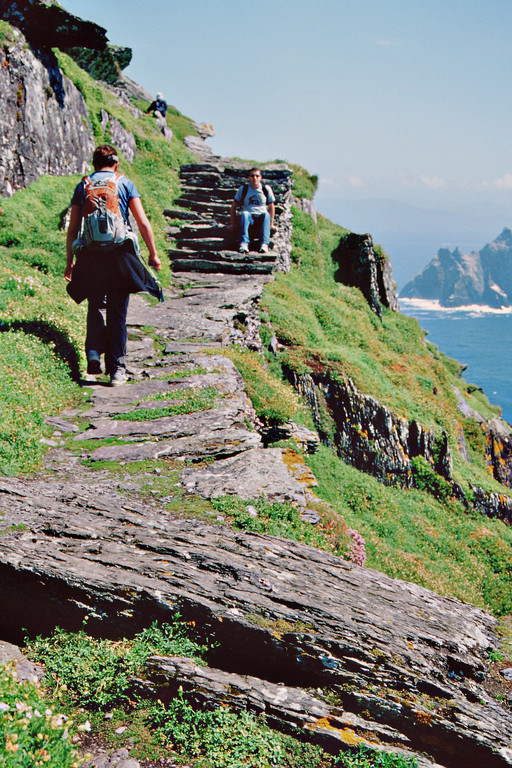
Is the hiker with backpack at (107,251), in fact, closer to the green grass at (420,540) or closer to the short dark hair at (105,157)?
the short dark hair at (105,157)

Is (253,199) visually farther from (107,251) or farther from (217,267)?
(107,251)

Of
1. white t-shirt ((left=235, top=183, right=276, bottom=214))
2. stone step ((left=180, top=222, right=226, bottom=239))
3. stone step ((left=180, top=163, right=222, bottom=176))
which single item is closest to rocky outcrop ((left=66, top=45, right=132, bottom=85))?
stone step ((left=180, top=163, right=222, bottom=176))

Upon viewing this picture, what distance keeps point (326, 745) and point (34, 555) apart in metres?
3.18

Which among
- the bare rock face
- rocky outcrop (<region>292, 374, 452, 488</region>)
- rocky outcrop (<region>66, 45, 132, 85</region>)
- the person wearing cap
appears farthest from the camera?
the person wearing cap

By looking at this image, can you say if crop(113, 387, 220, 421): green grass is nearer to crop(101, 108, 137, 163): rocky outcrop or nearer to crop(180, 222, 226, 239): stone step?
crop(180, 222, 226, 239): stone step

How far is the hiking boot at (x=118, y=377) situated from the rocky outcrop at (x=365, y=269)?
71.9 feet

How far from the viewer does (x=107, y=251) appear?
8.73 meters

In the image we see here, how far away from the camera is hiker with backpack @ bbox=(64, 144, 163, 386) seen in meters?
8.41

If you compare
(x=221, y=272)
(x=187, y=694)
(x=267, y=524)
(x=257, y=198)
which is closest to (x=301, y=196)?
(x=257, y=198)

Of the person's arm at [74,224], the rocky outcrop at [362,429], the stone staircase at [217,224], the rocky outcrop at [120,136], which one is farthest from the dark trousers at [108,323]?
the rocky outcrop at [120,136]

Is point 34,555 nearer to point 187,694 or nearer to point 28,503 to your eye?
point 28,503

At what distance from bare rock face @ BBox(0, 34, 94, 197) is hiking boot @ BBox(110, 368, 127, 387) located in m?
8.13

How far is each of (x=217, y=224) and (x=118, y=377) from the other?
15309 mm

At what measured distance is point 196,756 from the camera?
168 inches
